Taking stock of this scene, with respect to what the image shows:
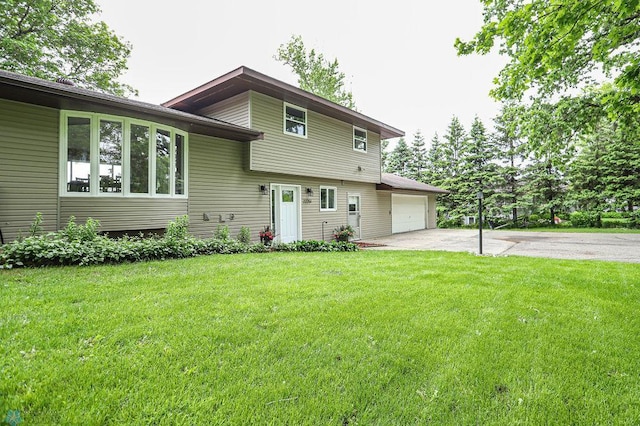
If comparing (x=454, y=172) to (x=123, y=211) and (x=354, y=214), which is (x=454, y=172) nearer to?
(x=354, y=214)

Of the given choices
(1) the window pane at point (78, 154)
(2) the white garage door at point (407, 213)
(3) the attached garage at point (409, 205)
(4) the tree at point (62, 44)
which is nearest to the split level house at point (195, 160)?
(1) the window pane at point (78, 154)

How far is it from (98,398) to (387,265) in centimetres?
514

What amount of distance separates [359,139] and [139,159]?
8.98 m

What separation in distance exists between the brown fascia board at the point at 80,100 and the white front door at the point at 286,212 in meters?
3.02

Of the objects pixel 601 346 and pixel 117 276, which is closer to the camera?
pixel 601 346

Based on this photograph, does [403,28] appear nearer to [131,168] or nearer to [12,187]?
[131,168]

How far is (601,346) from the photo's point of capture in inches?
108

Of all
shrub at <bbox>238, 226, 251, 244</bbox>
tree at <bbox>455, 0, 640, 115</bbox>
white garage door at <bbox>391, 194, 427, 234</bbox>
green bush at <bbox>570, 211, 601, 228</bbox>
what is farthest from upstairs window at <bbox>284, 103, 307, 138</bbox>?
green bush at <bbox>570, 211, 601, 228</bbox>

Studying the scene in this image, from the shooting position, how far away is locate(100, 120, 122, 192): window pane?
6695 millimetres

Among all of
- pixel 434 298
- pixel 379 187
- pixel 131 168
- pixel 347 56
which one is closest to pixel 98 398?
pixel 434 298

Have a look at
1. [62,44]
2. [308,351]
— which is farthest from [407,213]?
[62,44]

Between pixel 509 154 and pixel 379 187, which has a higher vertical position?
pixel 509 154

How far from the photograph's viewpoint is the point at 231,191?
31.1 ft

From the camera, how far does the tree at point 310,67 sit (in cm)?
2373
